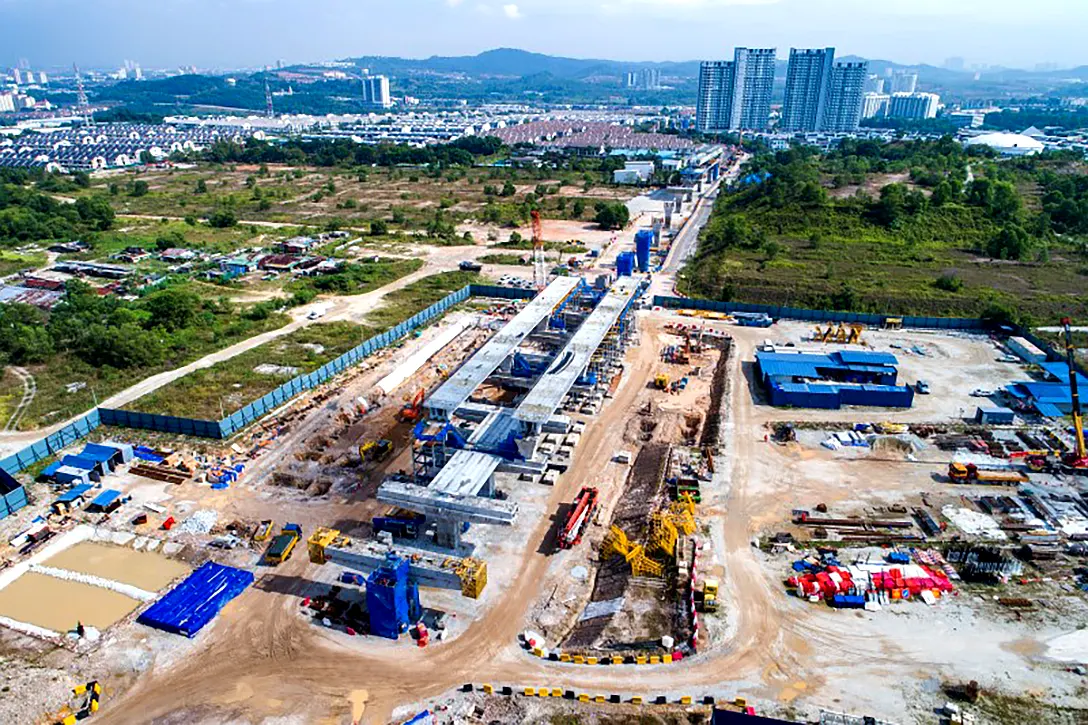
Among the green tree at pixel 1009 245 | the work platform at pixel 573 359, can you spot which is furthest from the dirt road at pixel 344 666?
the green tree at pixel 1009 245

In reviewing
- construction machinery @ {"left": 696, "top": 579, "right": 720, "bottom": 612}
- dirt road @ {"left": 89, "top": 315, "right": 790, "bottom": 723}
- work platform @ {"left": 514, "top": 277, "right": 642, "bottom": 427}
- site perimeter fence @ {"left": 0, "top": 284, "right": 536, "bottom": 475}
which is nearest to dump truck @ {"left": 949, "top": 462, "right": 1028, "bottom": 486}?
dirt road @ {"left": 89, "top": 315, "right": 790, "bottom": 723}

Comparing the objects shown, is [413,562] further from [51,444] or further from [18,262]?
[18,262]

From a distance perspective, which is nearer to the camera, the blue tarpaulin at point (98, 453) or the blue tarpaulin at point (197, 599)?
the blue tarpaulin at point (197, 599)

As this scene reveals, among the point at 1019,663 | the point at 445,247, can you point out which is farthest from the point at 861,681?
the point at 445,247

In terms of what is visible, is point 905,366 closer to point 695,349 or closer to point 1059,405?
point 1059,405

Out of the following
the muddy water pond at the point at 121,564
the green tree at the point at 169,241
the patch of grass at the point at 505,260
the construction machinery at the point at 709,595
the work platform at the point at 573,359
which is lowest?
the muddy water pond at the point at 121,564

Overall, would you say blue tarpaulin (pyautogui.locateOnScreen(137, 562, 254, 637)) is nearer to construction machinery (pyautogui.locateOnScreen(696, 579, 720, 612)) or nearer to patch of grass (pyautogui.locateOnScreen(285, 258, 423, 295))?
construction machinery (pyautogui.locateOnScreen(696, 579, 720, 612))

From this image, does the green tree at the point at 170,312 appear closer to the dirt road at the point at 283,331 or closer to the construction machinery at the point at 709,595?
the dirt road at the point at 283,331
